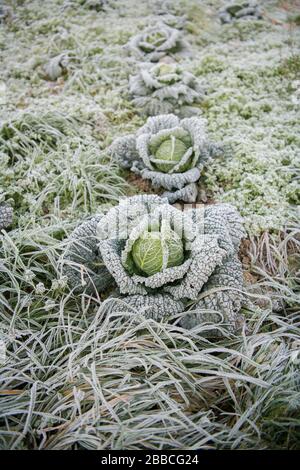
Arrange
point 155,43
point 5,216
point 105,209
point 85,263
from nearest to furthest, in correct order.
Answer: point 85,263, point 5,216, point 105,209, point 155,43

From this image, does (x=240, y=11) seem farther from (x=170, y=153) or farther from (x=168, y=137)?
(x=170, y=153)

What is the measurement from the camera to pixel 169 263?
2246 mm

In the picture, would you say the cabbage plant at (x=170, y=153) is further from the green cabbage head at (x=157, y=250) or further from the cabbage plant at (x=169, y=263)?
the green cabbage head at (x=157, y=250)

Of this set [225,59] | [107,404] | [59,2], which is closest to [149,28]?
[225,59]

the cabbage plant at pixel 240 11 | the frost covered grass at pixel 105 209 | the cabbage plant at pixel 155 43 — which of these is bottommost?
the frost covered grass at pixel 105 209

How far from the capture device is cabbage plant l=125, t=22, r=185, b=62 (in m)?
4.03

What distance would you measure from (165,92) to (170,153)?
0.87 m

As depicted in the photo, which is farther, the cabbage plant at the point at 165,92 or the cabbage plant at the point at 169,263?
the cabbage plant at the point at 165,92

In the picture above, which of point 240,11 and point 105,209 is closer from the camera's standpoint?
point 105,209

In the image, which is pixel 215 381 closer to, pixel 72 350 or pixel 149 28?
pixel 72 350

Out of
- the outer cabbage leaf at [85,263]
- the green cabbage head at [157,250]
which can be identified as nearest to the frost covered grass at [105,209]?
the outer cabbage leaf at [85,263]

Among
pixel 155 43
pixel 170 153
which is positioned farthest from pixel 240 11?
pixel 170 153

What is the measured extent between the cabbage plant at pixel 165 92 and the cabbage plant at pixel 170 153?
44cm

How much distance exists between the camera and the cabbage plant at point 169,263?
7.24 feet
